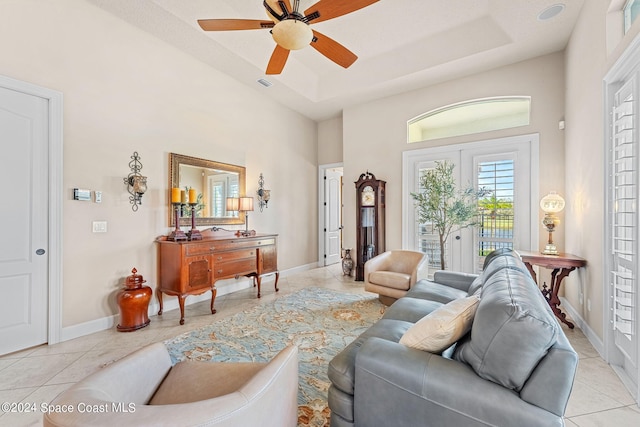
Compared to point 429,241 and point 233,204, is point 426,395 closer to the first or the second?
point 233,204

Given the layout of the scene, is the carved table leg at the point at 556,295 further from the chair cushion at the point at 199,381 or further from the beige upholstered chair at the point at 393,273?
the chair cushion at the point at 199,381

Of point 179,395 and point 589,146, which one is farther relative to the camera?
point 589,146

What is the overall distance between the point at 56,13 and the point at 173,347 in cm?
346

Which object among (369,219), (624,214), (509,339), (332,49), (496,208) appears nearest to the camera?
(509,339)

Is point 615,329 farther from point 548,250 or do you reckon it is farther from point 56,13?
point 56,13

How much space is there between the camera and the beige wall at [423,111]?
3.96 metres

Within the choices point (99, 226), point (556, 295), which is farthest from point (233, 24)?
point (556, 295)

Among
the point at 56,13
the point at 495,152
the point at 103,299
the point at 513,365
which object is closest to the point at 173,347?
the point at 103,299

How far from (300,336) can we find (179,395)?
173cm

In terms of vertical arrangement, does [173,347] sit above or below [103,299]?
below

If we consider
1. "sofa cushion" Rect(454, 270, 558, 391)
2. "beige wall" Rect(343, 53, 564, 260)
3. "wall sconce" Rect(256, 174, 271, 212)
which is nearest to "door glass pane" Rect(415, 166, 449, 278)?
"beige wall" Rect(343, 53, 564, 260)

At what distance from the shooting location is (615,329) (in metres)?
2.29

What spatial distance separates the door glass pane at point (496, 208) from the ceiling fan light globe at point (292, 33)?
11.5 feet

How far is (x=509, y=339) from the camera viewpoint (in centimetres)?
108
